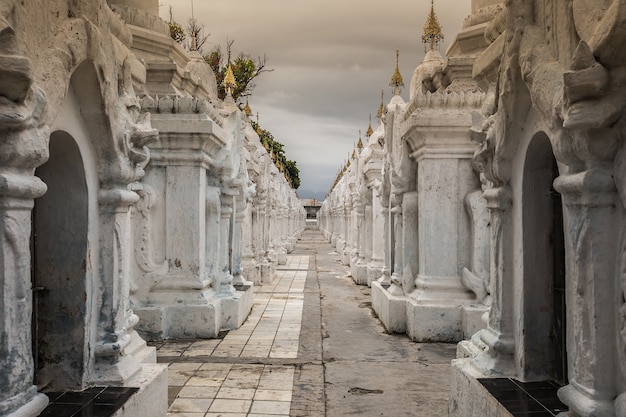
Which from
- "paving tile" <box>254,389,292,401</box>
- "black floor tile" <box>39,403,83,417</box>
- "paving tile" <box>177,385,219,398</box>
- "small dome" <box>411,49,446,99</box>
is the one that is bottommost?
"paving tile" <box>254,389,292,401</box>

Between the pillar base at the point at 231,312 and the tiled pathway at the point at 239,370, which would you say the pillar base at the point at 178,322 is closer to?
the tiled pathway at the point at 239,370

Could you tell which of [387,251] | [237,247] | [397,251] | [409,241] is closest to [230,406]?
[409,241]

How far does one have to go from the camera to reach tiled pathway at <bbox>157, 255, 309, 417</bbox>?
516cm

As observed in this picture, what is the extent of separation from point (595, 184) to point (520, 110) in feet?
4.01

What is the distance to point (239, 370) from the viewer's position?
6324 millimetres

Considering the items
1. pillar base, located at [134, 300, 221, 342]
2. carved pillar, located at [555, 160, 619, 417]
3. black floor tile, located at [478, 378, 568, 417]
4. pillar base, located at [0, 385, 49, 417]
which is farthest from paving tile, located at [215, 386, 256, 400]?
carved pillar, located at [555, 160, 619, 417]

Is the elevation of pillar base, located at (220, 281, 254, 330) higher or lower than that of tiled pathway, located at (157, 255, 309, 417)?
higher

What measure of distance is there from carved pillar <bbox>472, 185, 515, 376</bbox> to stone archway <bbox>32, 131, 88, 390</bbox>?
273cm

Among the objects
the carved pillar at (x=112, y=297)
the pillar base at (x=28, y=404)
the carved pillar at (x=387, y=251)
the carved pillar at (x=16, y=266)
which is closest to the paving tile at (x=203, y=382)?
the carved pillar at (x=112, y=297)

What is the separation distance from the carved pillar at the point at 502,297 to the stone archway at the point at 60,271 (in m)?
2.73

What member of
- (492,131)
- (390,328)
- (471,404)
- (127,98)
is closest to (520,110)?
(492,131)

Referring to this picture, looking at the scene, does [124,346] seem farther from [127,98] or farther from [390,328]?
[390,328]

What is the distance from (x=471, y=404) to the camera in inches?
160

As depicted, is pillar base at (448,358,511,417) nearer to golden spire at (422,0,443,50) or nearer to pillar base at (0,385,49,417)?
pillar base at (0,385,49,417)
